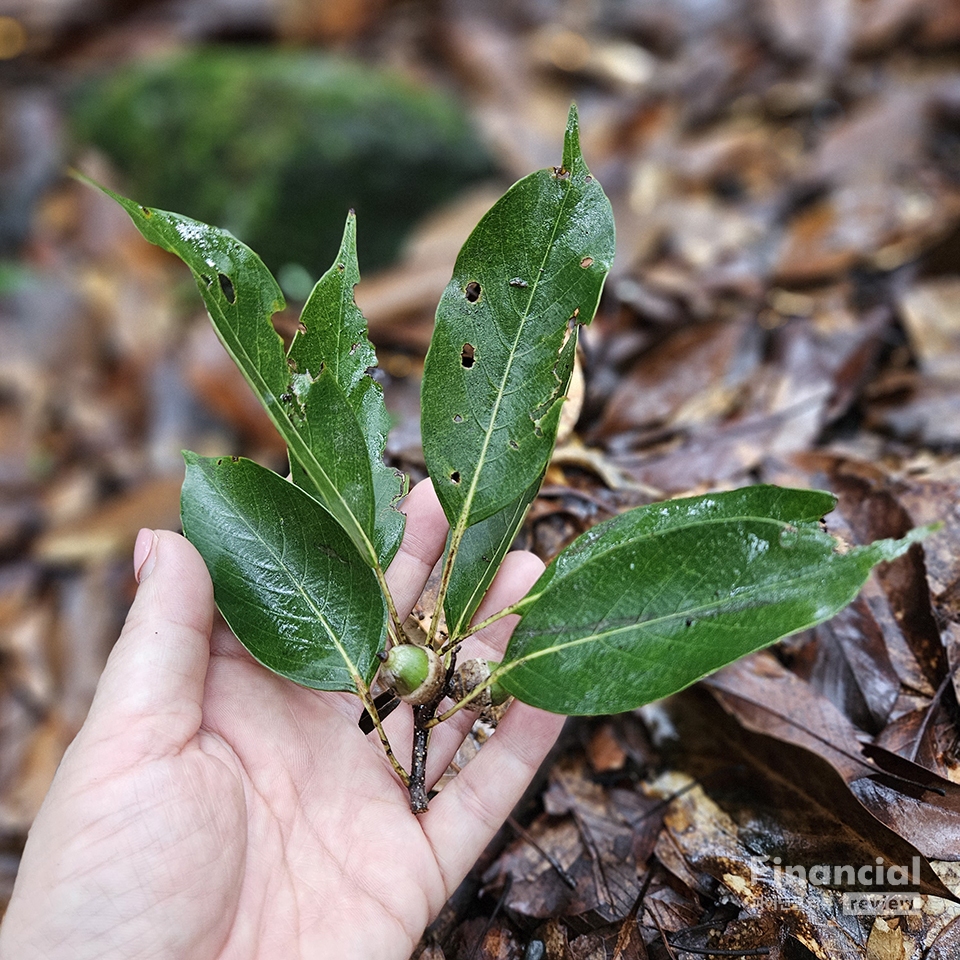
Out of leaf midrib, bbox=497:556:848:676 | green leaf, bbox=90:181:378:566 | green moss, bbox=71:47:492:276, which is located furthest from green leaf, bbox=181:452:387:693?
green moss, bbox=71:47:492:276

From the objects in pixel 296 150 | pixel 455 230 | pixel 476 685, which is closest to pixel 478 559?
pixel 476 685

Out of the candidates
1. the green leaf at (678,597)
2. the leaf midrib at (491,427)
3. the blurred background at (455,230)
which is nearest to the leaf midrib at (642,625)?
the green leaf at (678,597)

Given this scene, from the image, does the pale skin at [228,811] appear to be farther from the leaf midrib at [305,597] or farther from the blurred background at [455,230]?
the blurred background at [455,230]

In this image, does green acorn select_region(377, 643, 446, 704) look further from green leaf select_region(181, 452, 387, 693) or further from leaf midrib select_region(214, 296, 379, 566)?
leaf midrib select_region(214, 296, 379, 566)

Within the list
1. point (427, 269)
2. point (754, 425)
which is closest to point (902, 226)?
point (754, 425)

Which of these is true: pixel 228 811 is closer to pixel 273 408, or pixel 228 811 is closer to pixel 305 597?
pixel 305 597

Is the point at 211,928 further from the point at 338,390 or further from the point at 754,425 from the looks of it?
the point at 754,425
